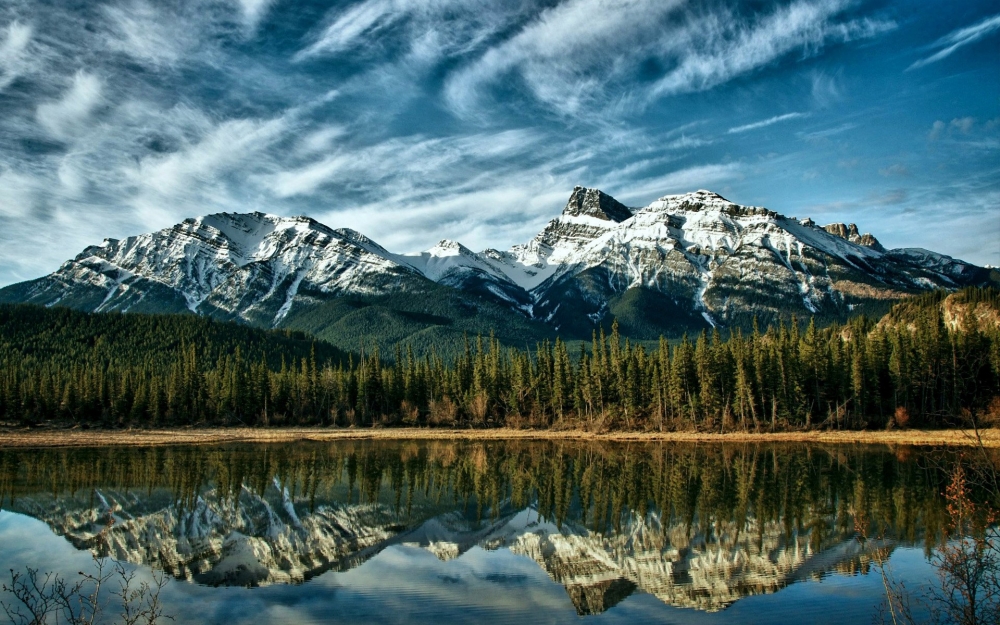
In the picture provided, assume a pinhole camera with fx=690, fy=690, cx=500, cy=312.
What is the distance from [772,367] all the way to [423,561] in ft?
242

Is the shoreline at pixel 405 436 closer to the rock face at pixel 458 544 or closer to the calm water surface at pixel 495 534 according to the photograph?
the calm water surface at pixel 495 534

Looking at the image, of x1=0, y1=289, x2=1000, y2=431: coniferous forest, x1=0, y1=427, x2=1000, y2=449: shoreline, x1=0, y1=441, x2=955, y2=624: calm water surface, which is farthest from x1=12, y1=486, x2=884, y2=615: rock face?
x1=0, y1=289, x2=1000, y2=431: coniferous forest

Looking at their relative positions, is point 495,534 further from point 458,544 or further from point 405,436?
point 405,436

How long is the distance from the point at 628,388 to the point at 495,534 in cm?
6700

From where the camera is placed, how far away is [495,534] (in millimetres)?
34656

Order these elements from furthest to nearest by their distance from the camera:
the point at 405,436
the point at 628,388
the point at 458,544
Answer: the point at 628,388 < the point at 405,436 < the point at 458,544

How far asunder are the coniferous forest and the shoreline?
4818 mm

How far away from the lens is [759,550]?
2870 cm

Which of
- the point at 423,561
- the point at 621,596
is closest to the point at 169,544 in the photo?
the point at 423,561

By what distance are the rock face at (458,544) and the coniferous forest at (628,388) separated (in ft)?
190

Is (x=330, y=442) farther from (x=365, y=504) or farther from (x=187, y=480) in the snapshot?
(x=365, y=504)

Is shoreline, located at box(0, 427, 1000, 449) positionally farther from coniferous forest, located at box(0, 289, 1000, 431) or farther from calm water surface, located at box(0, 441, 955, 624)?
calm water surface, located at box(0, 441, 955, 624)

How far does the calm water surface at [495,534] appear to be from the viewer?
23203 millimetres

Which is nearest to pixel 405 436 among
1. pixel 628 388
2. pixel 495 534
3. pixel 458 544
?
pixel 628 388
